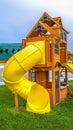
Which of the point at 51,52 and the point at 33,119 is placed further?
the point at 51,52

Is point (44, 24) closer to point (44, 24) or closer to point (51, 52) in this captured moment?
point (44, 24)

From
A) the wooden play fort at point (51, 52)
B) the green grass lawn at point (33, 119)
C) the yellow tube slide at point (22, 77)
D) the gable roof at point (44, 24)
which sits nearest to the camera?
the green grass lawn at point (33, 119)

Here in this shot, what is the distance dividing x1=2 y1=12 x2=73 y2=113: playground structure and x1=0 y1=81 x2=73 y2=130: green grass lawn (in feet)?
2.06

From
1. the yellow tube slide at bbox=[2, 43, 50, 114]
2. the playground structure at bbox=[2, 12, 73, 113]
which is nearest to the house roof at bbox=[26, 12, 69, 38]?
the playground structure at bbox=[2, 12, 73, 113]

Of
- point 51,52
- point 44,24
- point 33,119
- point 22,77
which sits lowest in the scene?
point 33,119

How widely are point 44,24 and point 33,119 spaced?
21.8 ft

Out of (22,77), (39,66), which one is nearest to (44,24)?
(39,66)

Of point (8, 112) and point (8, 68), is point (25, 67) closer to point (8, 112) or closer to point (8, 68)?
point (8, 68)

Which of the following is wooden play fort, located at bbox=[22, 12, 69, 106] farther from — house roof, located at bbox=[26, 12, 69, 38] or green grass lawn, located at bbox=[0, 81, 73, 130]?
green grass lawn, located at bbox=[0, 81, 73, 130]

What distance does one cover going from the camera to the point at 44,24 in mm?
Answer: 15320

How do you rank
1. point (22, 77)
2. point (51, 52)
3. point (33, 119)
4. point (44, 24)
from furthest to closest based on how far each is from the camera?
point (44, 24)
point (51, 52)
point (22, 77)
point (33, 119)

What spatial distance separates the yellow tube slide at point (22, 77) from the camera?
12.3 meters

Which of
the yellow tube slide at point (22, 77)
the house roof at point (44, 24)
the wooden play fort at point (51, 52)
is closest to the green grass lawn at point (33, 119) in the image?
the yellow tube slide at point (22, 77)

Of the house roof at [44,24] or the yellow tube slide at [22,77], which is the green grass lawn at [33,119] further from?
the house roof at [44,24]
